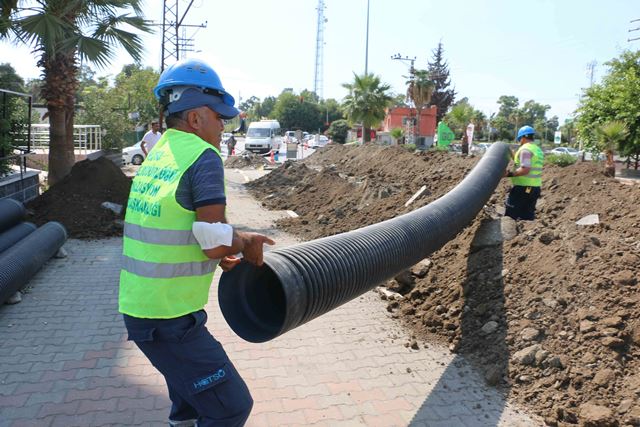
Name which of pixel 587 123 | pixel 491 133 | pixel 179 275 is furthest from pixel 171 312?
pixel 491 133

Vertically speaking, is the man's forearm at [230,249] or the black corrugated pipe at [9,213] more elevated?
the man's forearm at [230,249]

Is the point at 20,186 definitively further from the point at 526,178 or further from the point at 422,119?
the point at 422,119

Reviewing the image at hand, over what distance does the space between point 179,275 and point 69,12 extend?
1178cm

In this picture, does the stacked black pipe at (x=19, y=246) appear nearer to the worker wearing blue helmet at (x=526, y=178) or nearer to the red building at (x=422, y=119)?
the worker wearing blue helmet at (x=526, y=178)

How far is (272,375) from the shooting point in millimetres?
4211

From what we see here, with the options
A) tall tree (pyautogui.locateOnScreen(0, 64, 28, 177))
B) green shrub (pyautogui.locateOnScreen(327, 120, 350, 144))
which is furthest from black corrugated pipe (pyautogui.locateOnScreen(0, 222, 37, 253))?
green shrub (pyautogui.locateOnScreen(327, 120, 350, 144))

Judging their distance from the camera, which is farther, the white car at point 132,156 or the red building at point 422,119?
the red building at point 422,119

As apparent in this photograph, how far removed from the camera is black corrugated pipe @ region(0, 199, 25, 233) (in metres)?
6.83

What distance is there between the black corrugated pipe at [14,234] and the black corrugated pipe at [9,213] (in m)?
0.07

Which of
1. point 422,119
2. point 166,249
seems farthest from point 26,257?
point 422,119

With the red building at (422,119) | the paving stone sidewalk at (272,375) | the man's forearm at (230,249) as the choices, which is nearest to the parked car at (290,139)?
the red building at (422,119)

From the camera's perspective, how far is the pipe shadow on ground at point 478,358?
369cm

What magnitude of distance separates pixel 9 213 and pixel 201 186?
20.4ft

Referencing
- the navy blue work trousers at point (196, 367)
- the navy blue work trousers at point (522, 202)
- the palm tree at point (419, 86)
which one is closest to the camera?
the navy blue work trousers at point (196, 367)
